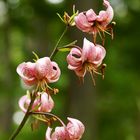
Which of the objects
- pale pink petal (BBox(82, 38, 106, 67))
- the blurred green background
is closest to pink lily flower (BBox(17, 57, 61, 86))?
pale pink petal (BBox(82, 38, 106, 67))

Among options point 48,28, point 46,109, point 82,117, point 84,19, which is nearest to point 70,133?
point 46,109

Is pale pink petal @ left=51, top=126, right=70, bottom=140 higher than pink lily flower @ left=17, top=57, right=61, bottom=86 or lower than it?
lower

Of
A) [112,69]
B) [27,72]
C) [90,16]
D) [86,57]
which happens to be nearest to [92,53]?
[86,57]

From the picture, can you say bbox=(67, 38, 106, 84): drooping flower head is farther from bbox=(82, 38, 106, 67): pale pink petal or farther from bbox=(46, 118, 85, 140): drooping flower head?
bbox=(46, 118, 85, 140): drooping flower head

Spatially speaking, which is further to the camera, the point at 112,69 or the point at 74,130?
the point at 112,69

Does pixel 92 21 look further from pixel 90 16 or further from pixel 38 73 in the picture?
pixel 38 73

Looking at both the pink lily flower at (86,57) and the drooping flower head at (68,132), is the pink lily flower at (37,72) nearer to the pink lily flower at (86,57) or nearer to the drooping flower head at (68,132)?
the pink lily flower at (86,57)

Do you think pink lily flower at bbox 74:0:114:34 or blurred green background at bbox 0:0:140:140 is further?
blurred green background at bbox 0:0:140:140

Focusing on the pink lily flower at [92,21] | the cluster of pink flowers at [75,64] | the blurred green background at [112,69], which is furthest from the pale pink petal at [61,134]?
the blurred green background at [112,69]
